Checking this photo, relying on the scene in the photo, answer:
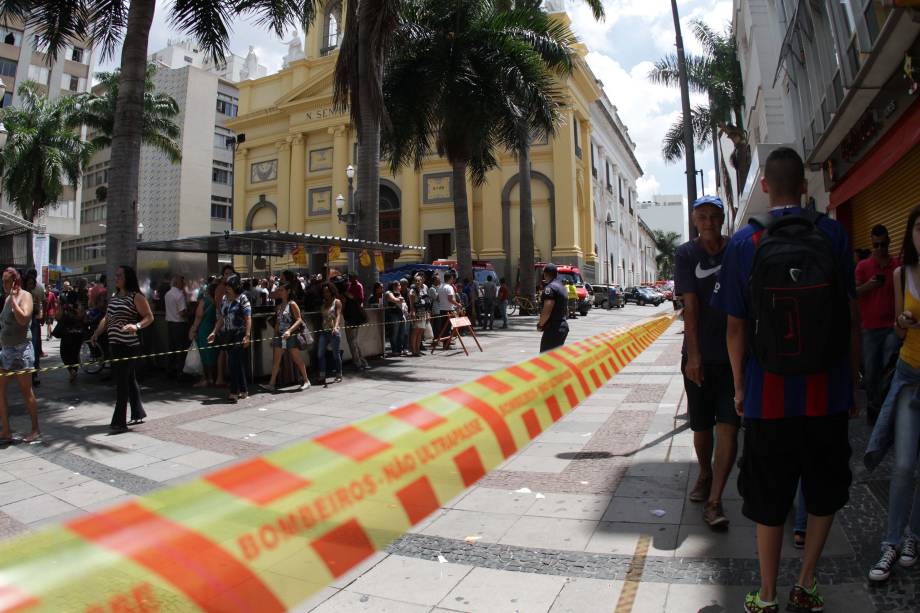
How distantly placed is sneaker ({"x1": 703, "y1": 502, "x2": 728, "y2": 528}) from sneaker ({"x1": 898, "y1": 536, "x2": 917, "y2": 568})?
2.86 feet

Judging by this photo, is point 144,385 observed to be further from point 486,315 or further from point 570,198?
point 570,198

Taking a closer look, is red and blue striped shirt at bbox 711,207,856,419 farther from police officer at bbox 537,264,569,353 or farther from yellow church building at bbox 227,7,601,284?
yellow church building at bbox 227,7,601,284

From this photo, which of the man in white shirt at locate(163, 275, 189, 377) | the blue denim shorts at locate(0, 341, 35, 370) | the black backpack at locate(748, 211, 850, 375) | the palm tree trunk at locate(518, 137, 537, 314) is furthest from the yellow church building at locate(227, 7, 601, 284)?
the black backpack at locate(748, 211, 850, 375)

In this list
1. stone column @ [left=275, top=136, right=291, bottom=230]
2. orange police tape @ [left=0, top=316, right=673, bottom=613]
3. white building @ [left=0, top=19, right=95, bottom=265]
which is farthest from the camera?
white building @ [left=0, top=19, right=95, bottom=265]

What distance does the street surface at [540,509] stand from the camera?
2855 millimetres

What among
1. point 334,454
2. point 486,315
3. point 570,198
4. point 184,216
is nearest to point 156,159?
point 184,216

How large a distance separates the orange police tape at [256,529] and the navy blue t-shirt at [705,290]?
6.34ft

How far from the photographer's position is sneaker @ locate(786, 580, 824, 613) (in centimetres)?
Result: 252

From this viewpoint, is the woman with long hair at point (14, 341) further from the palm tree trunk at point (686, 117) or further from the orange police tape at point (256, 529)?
the palm tree trunk at point (686, 117)

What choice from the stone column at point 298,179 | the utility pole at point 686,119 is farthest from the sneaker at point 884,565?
the stone column at point 298,179

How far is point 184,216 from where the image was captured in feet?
194

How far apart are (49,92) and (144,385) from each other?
56.5 metres

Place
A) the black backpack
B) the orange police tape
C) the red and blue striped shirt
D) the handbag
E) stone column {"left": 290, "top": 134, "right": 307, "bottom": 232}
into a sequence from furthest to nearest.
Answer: stone column {"left": 290, "top": 134, "right": 307, "bottom": 232} < the handbag < the red and blue striped shirt < the black backpack < the orange police tape

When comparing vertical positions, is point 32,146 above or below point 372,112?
above
